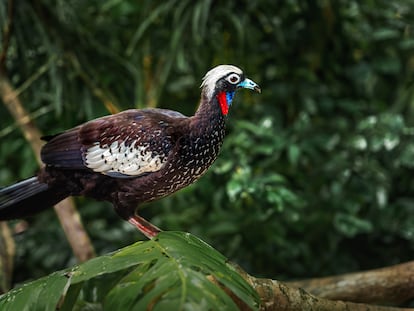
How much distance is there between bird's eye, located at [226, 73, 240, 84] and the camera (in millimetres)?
1139

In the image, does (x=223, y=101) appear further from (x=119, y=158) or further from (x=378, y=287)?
(x=378, y=287)

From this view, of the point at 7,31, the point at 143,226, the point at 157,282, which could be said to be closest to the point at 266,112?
the point at 7,31

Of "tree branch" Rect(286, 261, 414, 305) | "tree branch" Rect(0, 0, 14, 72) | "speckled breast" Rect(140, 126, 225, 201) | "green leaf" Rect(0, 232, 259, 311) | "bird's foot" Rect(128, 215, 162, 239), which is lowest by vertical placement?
"tree branch" Rect(286, 261, 414, 305)

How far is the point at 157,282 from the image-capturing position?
36.8 inches

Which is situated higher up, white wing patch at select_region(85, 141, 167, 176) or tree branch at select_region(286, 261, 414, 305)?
white wing patch at select_region(85, 141, 167, 176)

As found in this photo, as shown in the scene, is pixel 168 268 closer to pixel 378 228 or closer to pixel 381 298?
pixel 381 298

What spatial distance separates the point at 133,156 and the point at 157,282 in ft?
1.03

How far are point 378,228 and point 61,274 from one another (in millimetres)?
1743

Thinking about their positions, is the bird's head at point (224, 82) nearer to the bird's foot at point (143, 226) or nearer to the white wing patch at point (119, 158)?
the white wing patch at point (119, 158)

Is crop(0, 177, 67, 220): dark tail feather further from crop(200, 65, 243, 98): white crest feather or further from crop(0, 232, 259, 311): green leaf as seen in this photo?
crop(200, 65, 243, 98): white crest feather

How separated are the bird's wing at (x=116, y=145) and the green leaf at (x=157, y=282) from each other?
0.14 m

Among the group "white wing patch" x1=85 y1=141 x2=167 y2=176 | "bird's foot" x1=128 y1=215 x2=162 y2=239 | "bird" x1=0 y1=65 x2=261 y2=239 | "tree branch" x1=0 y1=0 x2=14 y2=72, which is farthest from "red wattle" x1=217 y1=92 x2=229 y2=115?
"tree branch" x1=0 y1=0 x2=14 y2=72

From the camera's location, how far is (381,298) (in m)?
1.89

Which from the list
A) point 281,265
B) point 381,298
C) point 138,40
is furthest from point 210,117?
point 281,265
